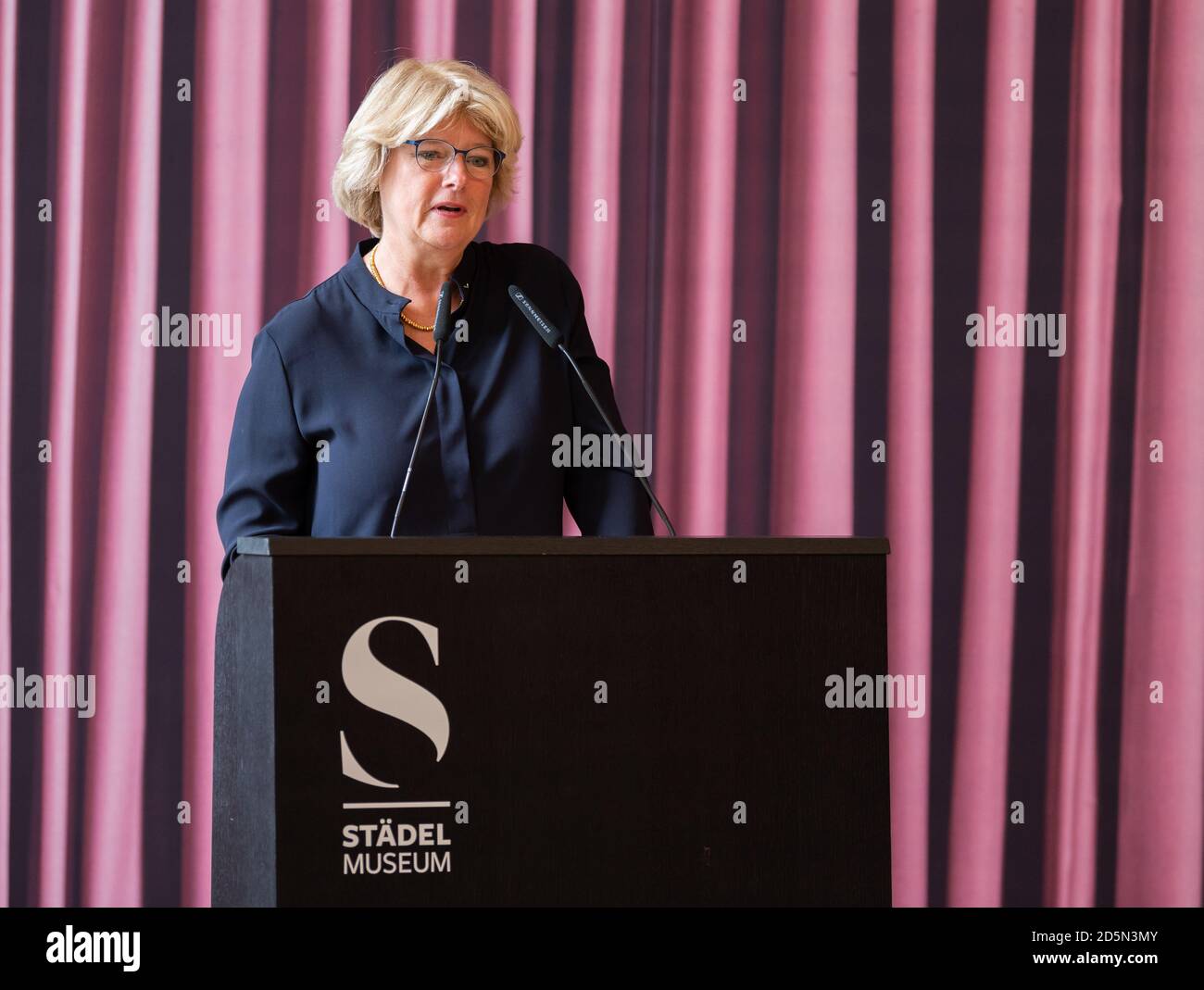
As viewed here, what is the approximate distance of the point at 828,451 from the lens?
2.71 m

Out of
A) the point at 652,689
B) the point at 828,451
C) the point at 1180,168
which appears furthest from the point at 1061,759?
the point at 652,689

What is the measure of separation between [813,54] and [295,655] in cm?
209

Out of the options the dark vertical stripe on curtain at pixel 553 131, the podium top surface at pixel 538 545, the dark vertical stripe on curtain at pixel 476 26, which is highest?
the dark vertical stripe on curtain at pixel 476 26

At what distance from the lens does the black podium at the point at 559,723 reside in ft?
3.57

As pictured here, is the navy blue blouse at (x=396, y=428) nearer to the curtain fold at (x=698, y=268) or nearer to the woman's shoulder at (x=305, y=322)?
the woman's shoulder at (x=305, y=322)

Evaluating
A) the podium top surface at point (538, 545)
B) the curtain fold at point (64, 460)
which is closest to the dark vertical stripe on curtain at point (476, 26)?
the curtain fold at point (64, 460)

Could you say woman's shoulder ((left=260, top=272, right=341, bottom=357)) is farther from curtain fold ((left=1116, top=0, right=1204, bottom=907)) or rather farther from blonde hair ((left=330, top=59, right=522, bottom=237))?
curtain fold ((left=1116, top=0, right=1204, bottom=907))

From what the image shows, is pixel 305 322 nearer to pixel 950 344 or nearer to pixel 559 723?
pixel 559 723

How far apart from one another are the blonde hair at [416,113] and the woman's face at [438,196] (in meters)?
0.02

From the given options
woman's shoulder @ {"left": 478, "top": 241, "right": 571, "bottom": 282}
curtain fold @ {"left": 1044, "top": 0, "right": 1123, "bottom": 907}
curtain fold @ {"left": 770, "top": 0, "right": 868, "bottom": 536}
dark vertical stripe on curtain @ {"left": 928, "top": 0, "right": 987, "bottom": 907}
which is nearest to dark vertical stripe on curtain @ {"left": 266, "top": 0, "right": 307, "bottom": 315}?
woman's shoulder @ {"left": 478, "top": 241, "right": 571, "bottom": 282}

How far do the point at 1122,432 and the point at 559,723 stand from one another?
2.06m
